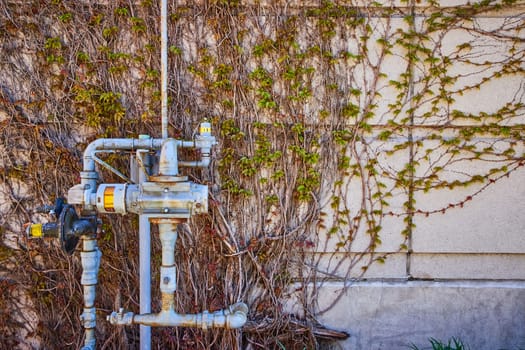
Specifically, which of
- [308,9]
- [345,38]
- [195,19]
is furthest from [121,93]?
[345,38]

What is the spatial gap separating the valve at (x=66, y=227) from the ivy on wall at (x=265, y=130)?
1.70ft

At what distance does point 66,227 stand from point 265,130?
4.57 ft

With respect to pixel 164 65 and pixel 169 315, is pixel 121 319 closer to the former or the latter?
pixel 169 315

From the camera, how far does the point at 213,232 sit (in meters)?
2.64

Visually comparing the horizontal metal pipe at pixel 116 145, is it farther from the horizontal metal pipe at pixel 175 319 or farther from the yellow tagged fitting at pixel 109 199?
the horizontal metal pipe at pixel 175 319

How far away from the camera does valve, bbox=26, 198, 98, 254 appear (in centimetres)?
198

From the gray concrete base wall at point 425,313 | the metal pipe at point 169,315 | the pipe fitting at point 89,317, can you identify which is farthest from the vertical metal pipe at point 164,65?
the gray concrete base wall at point 425,313

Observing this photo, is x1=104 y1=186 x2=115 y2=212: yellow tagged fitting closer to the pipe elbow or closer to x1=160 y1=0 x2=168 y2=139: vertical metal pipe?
x1=160 y1=0 x2=168 y2=139: vertical metal pipe

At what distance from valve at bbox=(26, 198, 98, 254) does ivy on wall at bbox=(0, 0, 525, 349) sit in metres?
0.52

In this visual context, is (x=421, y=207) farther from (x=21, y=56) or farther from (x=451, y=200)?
(x=21, y=56)

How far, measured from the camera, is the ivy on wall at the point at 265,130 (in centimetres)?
261

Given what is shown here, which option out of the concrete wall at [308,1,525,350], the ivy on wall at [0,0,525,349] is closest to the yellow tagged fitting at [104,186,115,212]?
the ivy on wall at [0,0,525,349]

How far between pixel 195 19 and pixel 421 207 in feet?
6.88

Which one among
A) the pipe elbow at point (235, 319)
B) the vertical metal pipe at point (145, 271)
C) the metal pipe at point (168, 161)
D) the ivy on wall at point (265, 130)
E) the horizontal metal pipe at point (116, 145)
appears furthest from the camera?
the ivy on wall at point (265, 130)
